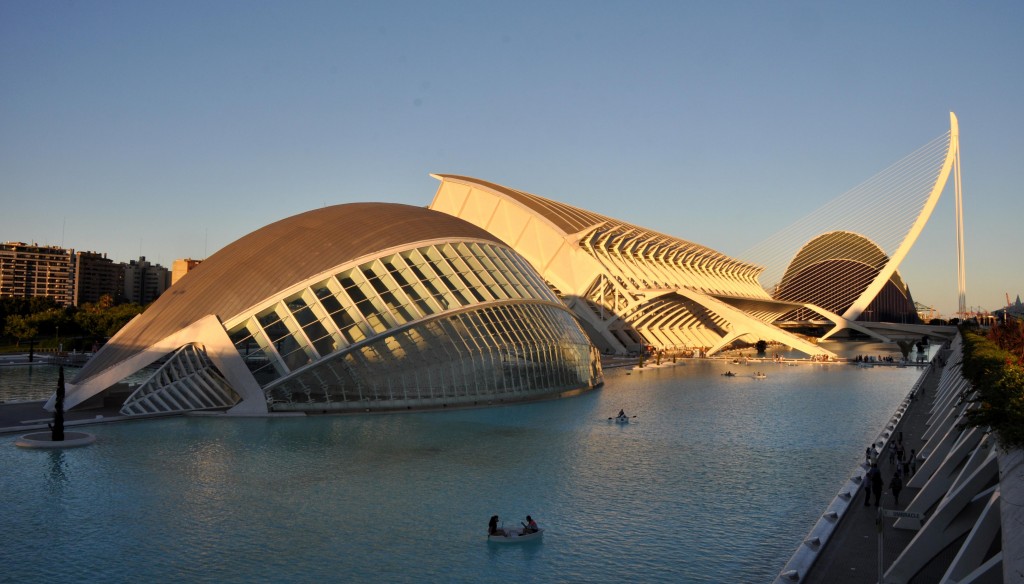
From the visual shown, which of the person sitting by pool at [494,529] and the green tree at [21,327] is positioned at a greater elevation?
the green tree at [21,327]

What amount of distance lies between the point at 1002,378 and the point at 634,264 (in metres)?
75.1

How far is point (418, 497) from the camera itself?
1772 cm

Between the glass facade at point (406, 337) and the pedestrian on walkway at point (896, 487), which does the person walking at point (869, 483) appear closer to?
the pedestrian on walkway at point (896, 487)

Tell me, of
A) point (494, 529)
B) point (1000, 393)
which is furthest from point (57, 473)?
point (1000, 393)

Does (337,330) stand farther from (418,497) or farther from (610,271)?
(610,271)

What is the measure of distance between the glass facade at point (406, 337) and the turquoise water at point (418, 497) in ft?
6.27

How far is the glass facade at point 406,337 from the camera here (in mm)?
30453

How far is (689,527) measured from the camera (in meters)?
15.7

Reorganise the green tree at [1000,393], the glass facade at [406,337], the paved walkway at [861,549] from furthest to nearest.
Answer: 1. the glass facade at [406,337]
2. the paved walkway at [861,549]
3. the green tree at [1000,393]

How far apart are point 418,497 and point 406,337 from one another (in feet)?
49.2

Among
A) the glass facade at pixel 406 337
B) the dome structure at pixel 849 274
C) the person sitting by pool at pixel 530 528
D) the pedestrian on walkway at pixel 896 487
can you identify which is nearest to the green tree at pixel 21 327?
the glass facade at pixel 406 337

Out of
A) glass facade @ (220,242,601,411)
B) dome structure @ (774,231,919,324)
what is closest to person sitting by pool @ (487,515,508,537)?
glass facade @ (220,242,601,411)

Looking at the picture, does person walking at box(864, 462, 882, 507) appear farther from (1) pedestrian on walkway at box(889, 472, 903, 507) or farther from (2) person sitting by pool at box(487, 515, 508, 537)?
(2) person sitting by pool at box(487, 515, 508, 537)

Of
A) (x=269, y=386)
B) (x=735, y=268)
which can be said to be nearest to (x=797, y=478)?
(x=269, y=386)
